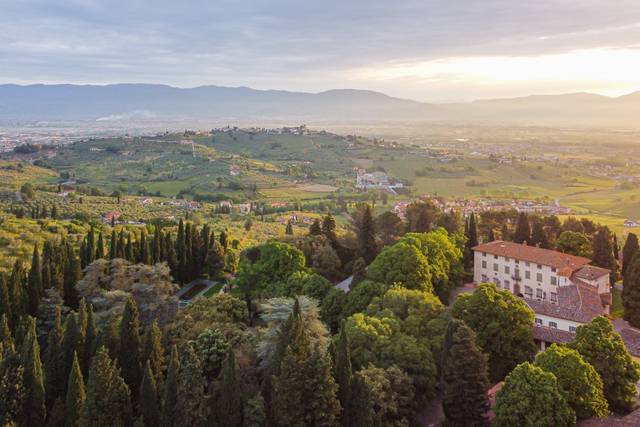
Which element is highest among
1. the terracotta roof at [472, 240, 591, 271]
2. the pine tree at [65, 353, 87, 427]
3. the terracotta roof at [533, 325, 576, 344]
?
the terracotta roof at [472, 240, 591, 271]

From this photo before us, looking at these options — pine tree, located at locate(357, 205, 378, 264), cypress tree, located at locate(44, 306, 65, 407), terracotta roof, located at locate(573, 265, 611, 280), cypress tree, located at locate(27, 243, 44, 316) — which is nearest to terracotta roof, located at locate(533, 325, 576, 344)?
terracotta roof, located at locate(573, 265, 611, 280)

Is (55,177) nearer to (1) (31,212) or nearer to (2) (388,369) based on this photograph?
(1) (31,212)

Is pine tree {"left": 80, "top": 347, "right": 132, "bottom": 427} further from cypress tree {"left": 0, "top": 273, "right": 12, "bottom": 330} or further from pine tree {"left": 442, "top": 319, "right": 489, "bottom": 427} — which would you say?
cypress tree {"left": 0, "top": 273, "right": 12, "bottom": 330}

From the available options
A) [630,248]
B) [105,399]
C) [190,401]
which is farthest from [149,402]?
[630,248]

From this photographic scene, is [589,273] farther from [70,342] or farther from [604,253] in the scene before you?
[70,342]

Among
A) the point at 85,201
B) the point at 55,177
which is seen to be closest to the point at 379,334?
the point at 85,201

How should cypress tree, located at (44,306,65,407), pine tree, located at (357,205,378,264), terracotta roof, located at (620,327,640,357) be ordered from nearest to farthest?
cypress tree, located at (44,306,65,407) < terracotta roof, located at (620,327,640,357) < pine tree, located at (357,205,378,264)

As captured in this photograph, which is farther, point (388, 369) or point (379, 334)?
point (379, 334)
